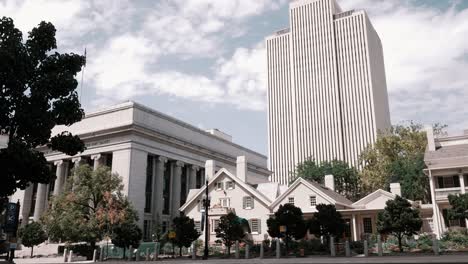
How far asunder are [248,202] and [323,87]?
7743cm

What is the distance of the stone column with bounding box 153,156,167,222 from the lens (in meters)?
67.1

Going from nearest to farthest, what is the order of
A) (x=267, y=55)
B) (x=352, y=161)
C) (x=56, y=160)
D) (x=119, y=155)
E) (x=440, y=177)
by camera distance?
1. (x=440, y=177)
2. (x=119, y=155)
3. (x=56, y=160)
4. (x=352, y=161)
5. (x=267, y=55)

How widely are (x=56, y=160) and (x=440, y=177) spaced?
5964cm

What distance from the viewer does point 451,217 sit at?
36.5m

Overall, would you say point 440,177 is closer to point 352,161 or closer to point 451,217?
point 451,217

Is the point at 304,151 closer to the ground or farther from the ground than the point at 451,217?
farther from the ground

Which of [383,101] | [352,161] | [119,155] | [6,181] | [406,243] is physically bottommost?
[406,243]

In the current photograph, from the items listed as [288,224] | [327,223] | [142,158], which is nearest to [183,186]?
[142,158]

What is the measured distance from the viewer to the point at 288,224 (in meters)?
35.7

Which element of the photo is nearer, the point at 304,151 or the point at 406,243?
the point at 406,243

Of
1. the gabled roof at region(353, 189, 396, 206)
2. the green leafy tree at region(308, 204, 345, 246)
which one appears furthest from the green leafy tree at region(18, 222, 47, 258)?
the gabled roof at region(353, 189, 396, 206)

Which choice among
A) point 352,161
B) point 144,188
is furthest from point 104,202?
point 352,161

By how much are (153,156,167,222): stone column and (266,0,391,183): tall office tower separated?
190ft

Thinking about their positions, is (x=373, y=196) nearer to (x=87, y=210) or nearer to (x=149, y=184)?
(x=87, y=210)
